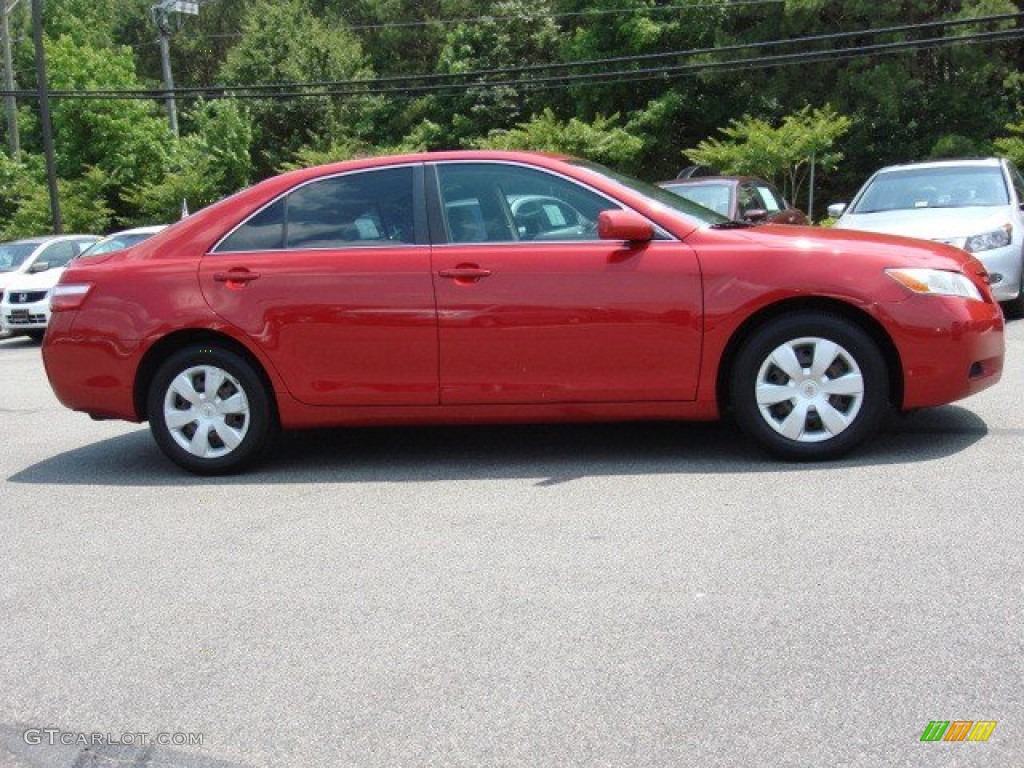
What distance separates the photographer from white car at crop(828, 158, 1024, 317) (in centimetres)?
1059

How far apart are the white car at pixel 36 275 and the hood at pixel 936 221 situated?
371 inches

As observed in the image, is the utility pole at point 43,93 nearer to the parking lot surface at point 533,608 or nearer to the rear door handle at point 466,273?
the parking lot surface at point 533,608

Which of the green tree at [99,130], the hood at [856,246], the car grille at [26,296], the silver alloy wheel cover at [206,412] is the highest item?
the green tree at [99,130]

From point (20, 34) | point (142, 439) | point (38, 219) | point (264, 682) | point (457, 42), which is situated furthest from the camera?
point (20, 34)

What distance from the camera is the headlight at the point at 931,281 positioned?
564 cm

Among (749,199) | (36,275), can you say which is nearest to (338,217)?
(749,199)

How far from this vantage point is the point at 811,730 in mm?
3064

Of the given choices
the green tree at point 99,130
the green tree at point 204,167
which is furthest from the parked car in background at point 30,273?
the green tree at point 99,130

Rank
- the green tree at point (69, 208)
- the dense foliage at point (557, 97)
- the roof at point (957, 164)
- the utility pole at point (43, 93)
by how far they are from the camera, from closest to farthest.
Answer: the roof at point (957, 164), the utility pole at point (43, 93), the dense foliage at point (557, 97), the green tree at point (69, 208)

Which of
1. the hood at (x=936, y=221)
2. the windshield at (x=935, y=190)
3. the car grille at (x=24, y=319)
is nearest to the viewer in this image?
the hood at (x=936, y=221)

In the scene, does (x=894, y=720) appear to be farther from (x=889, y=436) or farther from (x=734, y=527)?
(x=889, y=436)

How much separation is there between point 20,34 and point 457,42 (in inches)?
1000

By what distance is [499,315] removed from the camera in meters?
5.87

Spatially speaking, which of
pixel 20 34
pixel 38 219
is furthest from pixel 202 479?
pixel 20 34
